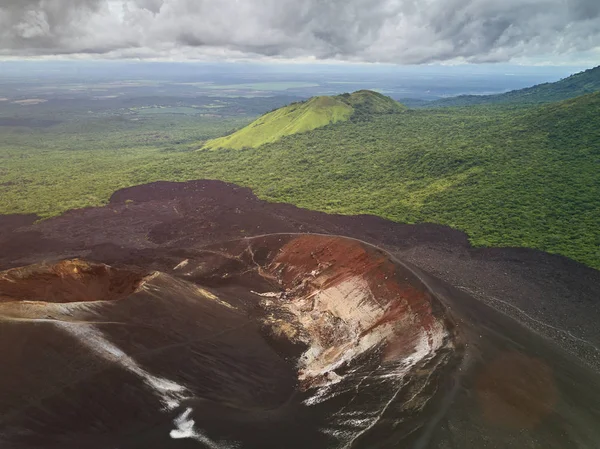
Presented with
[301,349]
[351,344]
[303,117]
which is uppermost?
[303,117]

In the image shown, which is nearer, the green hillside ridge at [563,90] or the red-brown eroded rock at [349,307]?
the red-brown eroded rock at [349,307]

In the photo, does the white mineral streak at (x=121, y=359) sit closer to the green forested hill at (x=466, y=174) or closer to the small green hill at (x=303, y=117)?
the green forested hill at (x=466, y=174)

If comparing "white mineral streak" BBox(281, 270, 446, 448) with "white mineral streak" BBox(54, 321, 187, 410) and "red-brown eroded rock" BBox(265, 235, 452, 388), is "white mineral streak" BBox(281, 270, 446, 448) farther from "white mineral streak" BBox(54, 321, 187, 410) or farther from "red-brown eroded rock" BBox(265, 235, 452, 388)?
"white mineral streak" BBox(54, 321, 187, 410)

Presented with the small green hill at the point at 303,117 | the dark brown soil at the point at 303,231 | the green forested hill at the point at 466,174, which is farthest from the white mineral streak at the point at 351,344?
the small green hill at the point at 303,117

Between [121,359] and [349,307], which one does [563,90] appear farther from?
[121,359]

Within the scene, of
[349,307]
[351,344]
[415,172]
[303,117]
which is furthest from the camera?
[303,117]

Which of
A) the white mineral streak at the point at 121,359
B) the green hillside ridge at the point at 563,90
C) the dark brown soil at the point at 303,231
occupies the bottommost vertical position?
the dark brown soil at the point at 303,231

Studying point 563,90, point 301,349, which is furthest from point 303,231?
point 563,90
